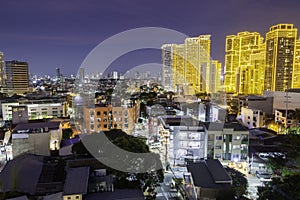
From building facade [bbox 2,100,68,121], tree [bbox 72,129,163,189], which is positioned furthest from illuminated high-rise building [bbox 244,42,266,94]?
tree [bbox 72,129,163,189]

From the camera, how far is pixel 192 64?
781 inches

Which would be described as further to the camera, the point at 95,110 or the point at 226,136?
the point at 95,110

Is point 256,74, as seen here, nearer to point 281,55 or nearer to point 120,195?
point 281,55

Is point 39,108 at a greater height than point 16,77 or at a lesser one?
lesser

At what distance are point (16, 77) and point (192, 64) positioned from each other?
16243 millimetres

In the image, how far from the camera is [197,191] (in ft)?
11.6

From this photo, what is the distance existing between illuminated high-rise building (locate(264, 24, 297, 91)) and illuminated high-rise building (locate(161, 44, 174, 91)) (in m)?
8.28

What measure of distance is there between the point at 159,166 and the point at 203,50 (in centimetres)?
1790

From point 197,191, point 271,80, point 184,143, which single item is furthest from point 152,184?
point 271,80

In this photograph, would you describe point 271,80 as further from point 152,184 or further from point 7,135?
point 7,135

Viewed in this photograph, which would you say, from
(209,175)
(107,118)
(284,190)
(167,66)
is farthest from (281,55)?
(284,190)

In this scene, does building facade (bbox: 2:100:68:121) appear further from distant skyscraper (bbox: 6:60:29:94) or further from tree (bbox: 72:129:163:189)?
distant skyscraper (bbox: 6:60:29:94)

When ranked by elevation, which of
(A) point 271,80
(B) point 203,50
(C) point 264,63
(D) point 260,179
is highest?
(B) point 203,50

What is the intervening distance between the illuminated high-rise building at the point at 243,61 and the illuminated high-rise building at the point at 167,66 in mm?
6123
